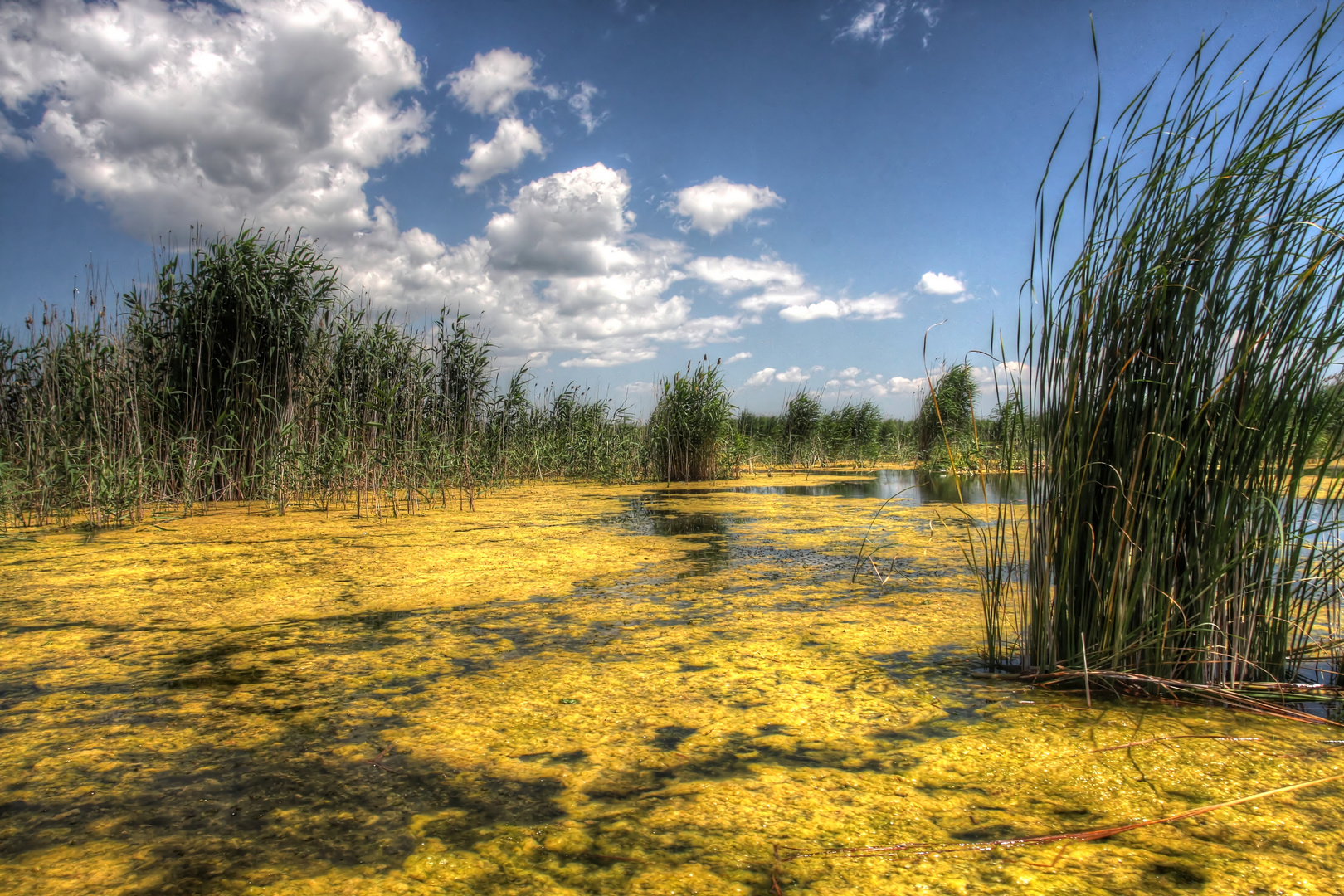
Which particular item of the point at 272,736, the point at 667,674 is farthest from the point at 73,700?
the point at 667,674

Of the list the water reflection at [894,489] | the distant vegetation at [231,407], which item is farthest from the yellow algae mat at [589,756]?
the water reflection at [894,489]

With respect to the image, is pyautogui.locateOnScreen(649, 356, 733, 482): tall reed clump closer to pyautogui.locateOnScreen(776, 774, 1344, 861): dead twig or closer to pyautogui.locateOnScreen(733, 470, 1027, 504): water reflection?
pyautogui.locateOnScreen(733, 470, 1027, 504): water reflection

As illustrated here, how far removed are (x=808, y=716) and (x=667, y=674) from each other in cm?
40

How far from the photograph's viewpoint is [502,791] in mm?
1157

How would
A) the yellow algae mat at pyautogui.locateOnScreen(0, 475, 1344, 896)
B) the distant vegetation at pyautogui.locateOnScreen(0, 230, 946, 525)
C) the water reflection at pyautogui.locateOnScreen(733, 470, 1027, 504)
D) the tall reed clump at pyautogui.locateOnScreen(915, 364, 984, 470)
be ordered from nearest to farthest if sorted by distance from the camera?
the yellow algae mat at pyautogui.locateOnScreen(0, 475, 1344, 896), the distant vegetation at pyautogui.locateOnScreen(0, 230, 946, 525), the water reflection at pyautogui.locateOnScreen(733, 470, 1027, 504), the tall reed clump at pyautogui.locateOnScreen(915, 364, 984, 470)

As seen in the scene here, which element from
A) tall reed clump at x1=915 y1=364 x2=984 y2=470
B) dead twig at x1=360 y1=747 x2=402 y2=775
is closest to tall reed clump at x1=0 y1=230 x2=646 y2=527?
dead twig at x1=360 y1=747 x2=402 y2=775

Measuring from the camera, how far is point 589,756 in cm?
129

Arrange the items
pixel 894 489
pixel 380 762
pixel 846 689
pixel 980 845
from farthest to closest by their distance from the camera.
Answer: pixel 894 489, pixel 846 689, pixel 380 762, pixel 980 845

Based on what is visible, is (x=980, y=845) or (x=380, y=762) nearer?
(x=980, y=845)

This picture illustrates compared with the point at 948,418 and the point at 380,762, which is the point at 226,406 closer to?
the point at 380,762

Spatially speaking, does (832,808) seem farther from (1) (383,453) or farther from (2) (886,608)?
(1) (383,453)

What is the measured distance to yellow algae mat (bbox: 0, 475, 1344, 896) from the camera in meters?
0.93

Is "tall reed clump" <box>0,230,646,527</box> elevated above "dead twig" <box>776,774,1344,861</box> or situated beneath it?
elevated above

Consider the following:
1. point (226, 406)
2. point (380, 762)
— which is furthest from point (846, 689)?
point (226, 406)
